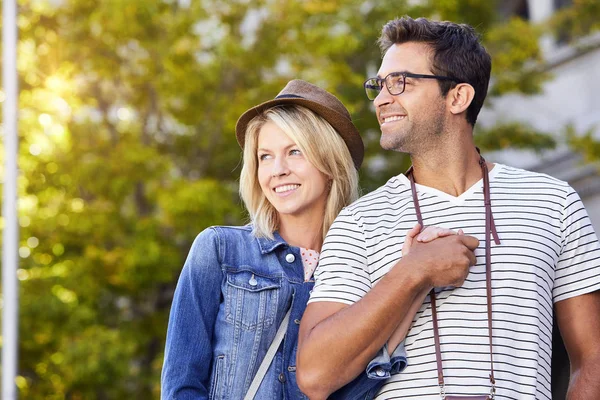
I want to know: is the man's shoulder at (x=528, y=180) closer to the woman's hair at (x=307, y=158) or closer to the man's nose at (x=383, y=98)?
the man's nose at (x=383, y=98)

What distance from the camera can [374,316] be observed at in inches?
122

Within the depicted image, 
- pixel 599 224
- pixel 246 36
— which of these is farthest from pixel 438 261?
pixel 599 224

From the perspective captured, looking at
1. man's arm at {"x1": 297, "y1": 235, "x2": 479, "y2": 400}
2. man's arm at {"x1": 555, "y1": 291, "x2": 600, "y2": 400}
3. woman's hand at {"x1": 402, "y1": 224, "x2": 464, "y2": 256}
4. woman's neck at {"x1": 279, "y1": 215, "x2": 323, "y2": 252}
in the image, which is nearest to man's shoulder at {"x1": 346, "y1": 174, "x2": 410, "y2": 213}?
woman's hand at {"x1": 402, "y1": 224, "x2": 464, "y2": 256}

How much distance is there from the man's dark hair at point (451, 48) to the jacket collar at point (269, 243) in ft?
2.60

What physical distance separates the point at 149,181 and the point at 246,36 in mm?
2107

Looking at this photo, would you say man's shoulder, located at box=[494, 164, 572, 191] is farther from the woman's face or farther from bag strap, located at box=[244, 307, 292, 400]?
bag strap, located at box=[244, 307, 292, 400]

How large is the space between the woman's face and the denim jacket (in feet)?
0.94

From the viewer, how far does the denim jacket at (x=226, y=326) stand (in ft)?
11.6

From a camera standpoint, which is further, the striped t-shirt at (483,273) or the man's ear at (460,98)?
the man's ear at (460,98)

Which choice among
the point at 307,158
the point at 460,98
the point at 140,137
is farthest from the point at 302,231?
the point at 140,137

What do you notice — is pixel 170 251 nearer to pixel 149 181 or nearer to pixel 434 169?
pixel 149 181

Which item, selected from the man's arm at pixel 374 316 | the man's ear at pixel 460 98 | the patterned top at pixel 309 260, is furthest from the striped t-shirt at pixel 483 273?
the patterned top at pixel 309 260

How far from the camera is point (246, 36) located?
42.2 ft

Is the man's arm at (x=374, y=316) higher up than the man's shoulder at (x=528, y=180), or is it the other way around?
the man's shoulder at (x=528, y=180)
